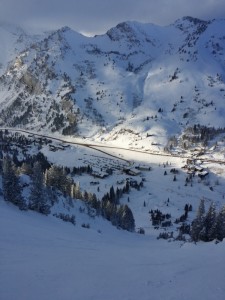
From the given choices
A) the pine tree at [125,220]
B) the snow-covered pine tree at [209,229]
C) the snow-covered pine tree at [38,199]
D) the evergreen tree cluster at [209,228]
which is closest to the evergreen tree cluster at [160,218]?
the pine tree at [125,220]

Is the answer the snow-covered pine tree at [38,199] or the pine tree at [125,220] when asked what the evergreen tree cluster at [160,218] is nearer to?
the pine tree at [125,220]

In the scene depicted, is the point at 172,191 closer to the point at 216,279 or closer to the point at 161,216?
the point at 161,216

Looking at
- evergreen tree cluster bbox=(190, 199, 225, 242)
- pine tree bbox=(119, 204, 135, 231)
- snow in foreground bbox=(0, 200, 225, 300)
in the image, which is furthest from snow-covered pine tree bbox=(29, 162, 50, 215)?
pine tree bbox=(119, 204, 135, 231)

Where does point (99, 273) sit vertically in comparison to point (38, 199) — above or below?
above

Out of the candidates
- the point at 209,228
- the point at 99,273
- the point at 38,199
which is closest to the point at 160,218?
the point at 209,228

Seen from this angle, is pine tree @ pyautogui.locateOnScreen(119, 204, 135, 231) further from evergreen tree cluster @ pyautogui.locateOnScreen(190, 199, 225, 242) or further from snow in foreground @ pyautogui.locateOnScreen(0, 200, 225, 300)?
snow in foreground @ pyautogui.locateOnScreen(0, 200, 225, 300)

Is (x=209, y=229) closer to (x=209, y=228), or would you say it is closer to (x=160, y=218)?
(x=209, y=228)

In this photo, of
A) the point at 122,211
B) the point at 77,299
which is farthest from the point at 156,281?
the point at 122,211

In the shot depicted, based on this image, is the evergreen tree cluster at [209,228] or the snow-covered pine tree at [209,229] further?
the snow-covered pine tree at [209,229]
